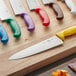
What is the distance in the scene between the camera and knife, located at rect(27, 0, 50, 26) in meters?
0.95

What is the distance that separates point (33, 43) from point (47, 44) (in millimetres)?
54

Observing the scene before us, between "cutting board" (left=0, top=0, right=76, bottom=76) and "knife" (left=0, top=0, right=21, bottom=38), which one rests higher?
"knife" (left=0, top=0, right=21, bottom=38)

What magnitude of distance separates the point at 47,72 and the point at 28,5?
32 centimetres

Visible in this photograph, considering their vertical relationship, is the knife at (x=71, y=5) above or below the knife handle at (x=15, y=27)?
below

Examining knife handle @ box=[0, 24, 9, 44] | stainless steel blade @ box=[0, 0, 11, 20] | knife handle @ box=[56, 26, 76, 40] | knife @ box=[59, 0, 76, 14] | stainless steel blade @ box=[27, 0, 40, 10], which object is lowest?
knife handle @ box=[56, 26, 76, 40]

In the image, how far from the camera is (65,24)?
98 cm

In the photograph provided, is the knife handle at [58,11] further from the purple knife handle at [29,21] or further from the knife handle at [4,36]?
the knife handle at [4,36]

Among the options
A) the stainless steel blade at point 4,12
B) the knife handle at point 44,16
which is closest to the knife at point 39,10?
the knife handle at point 44,16

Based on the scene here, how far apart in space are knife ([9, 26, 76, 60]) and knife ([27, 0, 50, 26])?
7cm

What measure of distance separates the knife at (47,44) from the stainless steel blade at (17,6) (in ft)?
0.58

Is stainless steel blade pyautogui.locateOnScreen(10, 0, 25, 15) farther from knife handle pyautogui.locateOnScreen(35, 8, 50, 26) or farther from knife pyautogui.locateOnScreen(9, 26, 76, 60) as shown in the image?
knife pyautogui.locateOnScreen(9, 26, 76, 60)

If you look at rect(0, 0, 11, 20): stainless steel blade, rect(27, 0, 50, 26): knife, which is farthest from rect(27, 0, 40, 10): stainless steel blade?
rect(0, 0, 11, 20): stainless steel blade

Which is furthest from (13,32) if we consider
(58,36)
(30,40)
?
(58,36)

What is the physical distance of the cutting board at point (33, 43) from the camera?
32.6 inches
